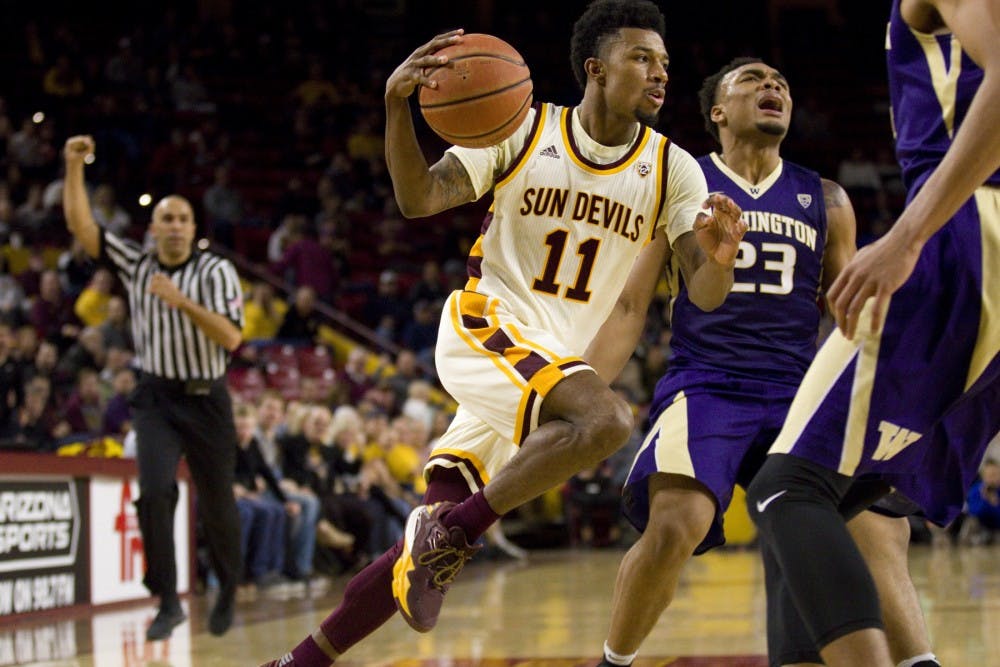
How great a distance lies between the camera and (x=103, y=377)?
11.8 metres

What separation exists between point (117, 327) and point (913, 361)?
417 inches

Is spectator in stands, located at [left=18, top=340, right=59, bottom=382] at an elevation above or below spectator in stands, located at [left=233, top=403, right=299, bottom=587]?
above

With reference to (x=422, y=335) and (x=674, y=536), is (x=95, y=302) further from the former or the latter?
(x=674, y=536)

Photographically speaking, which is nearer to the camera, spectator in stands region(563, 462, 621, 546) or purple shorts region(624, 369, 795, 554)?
purple shorts region(624, 369, 795, 554)

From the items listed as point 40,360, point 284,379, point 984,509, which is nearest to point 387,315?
point 284,379

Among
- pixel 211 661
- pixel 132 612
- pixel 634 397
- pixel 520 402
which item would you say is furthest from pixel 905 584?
pixel 634 397

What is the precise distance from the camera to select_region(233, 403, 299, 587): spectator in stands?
10234mm

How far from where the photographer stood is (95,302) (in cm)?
1319

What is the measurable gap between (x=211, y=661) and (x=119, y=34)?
60.4 ft

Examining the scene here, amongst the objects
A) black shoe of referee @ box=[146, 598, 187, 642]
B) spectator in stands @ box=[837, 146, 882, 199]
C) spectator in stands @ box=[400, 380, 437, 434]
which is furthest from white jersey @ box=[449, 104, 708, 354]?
spectator in stands @ box=[837, 146, 882, 199]

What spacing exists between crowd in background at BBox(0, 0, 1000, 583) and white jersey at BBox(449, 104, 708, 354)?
19.1 ft

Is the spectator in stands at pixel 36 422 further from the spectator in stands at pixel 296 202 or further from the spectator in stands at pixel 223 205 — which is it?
the spectator in stands at pixel 296 202

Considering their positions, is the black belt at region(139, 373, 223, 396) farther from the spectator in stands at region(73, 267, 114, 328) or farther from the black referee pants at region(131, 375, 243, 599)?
the spectator in stands at region(73, 267, 114, 328)

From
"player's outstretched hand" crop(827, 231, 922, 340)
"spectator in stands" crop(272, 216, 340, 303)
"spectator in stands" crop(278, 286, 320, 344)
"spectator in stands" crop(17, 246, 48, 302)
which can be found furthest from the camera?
"spectator in stands" crop(272, 216, 340, 303)
